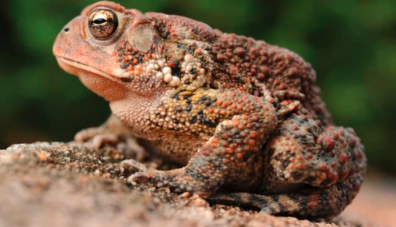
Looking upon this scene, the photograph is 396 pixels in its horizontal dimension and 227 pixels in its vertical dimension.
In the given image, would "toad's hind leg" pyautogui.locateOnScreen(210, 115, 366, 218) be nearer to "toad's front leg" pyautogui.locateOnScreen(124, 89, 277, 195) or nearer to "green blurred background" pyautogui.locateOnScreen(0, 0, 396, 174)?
"toad's front leg" pyautogui.locateOnScreen(124, 89, 277, 195)

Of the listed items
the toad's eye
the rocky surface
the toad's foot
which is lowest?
the rocky surface

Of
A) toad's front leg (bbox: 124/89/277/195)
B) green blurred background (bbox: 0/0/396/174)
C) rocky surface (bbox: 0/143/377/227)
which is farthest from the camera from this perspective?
green blurred background (bbox: 0/0/396/174)

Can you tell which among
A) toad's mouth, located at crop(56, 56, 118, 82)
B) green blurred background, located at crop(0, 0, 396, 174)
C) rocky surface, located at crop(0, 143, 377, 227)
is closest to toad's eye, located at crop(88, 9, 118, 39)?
toad's mouth, located at crop(56, 56, 118, 82)

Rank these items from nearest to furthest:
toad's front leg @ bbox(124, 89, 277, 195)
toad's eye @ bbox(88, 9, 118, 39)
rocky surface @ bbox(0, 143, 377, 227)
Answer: rocky surface @ bbox(0, 143, 377, 227) < toad's front leg @ bbox(124, 89, 277, 195) < toad's eye @ bbox(88, 9, 118, 39)

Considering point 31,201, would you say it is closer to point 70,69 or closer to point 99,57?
point 99,57

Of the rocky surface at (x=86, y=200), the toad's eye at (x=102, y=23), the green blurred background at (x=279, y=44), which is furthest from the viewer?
the green blurred background at (x=279, y=44)

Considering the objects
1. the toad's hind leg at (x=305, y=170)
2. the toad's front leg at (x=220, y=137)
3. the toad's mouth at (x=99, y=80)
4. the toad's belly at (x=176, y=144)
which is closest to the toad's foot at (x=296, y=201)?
the toad's hind leg at (x=305, y=170)

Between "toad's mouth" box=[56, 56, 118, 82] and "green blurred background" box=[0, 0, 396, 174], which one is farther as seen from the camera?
"green blurred background" box=[0, 0, 396, 174]

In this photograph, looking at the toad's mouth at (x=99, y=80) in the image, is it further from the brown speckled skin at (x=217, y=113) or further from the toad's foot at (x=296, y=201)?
the toad's foot at (x=296, y=201)
